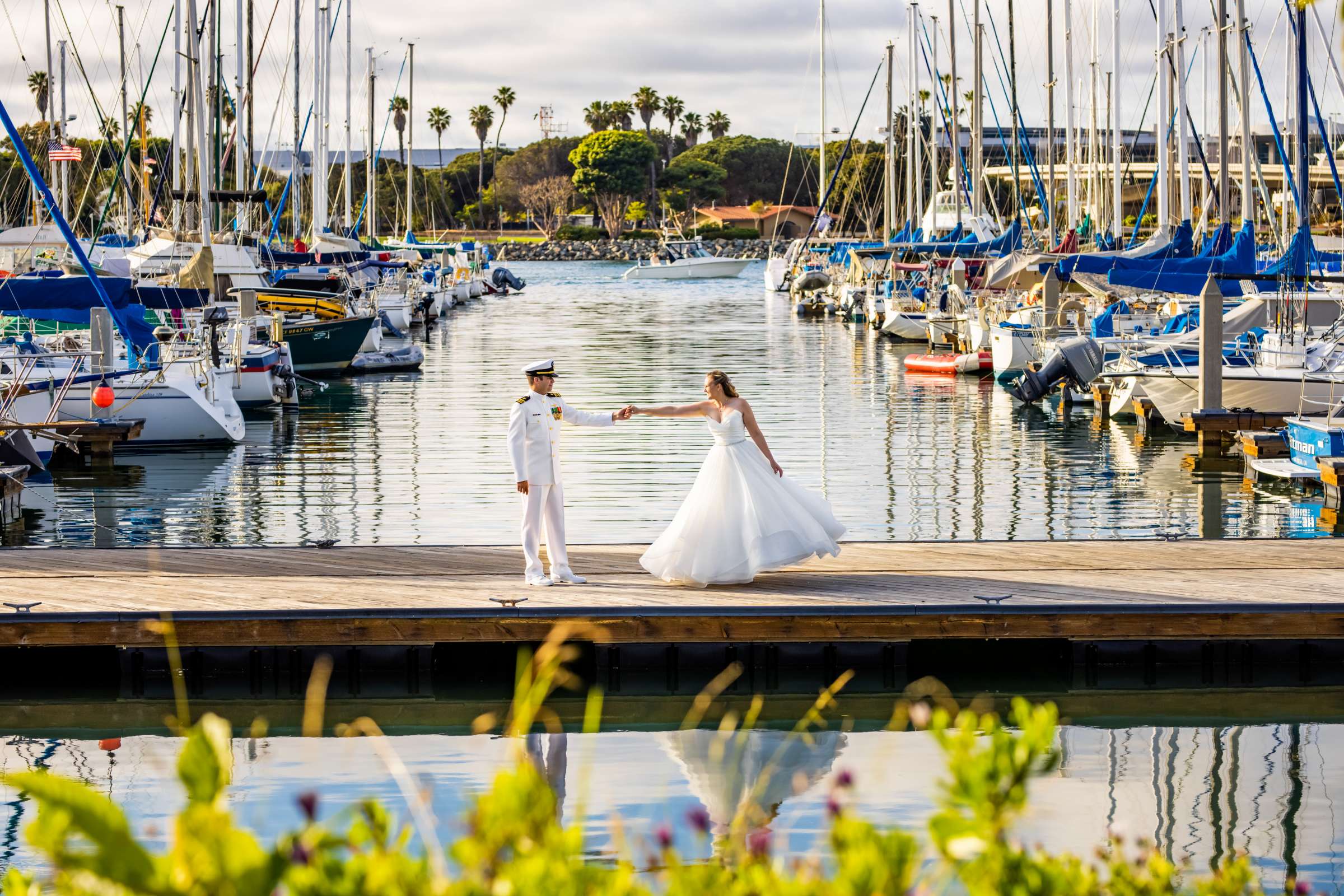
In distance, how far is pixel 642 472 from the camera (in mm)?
23250

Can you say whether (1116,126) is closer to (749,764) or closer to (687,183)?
(749,764)

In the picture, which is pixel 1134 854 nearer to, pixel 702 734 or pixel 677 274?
pixel 702 734

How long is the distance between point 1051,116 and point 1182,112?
6.58 m

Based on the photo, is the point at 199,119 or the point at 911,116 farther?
the point at 911,116

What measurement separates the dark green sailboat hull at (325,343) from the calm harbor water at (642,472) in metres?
0.63

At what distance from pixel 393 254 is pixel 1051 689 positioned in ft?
182

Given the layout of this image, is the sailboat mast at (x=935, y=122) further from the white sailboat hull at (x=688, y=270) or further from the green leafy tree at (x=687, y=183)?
the green leafy tree at (x=687, y=183)

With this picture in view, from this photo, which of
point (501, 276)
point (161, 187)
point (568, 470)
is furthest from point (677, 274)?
point (568, 470)

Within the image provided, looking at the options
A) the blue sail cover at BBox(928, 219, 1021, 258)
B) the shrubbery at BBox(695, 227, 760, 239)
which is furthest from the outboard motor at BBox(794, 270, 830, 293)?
the shrubbery at BBox(695, 227, 760, 239)

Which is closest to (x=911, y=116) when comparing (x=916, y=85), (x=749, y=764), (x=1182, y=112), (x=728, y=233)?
(x=916, y=85)

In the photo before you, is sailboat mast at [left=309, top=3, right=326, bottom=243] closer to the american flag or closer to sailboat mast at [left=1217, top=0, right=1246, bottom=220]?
the american flag

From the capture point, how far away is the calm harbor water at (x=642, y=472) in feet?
61.9

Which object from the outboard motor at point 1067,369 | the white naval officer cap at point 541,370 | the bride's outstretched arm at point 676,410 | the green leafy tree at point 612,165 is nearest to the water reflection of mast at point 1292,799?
the bride's outstretched arm at point 676,410

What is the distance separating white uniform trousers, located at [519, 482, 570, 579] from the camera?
468 inches
